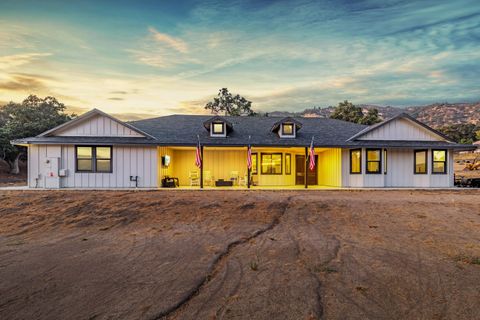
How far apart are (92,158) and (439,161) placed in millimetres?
22468

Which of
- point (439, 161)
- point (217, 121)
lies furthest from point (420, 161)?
point (217, 121)

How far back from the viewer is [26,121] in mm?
39625

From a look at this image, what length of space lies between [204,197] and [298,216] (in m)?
5.26

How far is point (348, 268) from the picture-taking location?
5430mm

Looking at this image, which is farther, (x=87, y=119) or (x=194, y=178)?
(x=194, y=178)

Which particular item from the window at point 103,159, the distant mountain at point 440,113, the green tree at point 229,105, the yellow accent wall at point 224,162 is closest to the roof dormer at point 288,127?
the yellow accent wall at point 224,162

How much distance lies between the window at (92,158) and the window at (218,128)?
269 inches

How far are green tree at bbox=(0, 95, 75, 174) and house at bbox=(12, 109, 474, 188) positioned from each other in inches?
891

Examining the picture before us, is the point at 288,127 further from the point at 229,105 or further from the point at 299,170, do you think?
the point at 229,105

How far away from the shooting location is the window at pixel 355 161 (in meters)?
19.2

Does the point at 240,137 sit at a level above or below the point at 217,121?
below

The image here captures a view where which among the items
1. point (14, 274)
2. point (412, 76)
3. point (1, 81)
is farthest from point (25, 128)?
point (412, 76)

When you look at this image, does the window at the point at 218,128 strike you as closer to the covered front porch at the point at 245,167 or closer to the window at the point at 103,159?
the covered front porch at the point at 245,167

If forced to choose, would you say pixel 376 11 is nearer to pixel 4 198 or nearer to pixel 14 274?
pixel 14 274
